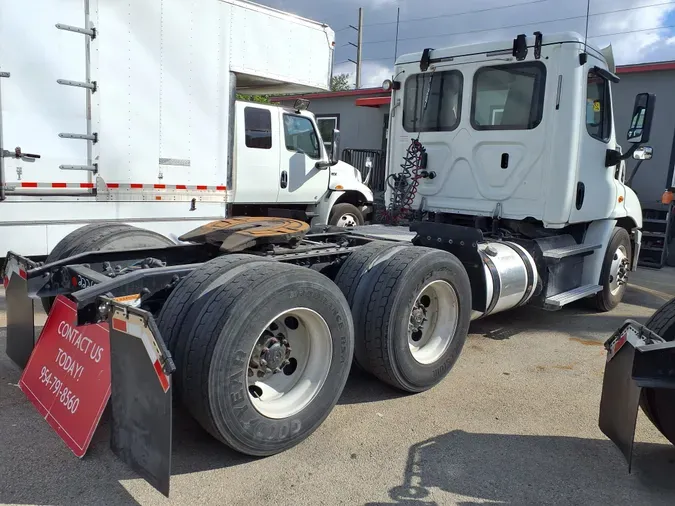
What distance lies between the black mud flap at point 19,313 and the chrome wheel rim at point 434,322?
2.55m

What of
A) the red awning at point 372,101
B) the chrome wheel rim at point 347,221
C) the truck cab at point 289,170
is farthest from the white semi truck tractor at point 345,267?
the red awning at point 372,101

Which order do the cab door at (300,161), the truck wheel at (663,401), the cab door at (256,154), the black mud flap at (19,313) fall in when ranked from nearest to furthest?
the truck wheel at (663,401), the black mud flap at (19,313), the cab door at (256,154), the cab door at (300,161)

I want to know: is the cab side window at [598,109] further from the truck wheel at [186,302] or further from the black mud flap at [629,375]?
the truck wheel at [186,302]

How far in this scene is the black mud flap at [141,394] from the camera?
252 centimetres

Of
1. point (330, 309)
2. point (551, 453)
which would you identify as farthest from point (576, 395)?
point (330, 309)

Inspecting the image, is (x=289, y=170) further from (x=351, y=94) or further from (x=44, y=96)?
(x=351, y=94)

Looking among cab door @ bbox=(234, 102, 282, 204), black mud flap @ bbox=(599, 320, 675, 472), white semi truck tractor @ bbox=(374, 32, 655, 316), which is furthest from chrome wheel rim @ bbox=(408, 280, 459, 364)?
cab door @ bbox=(234, 102, 282, 204)

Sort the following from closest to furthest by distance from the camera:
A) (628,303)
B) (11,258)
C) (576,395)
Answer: (11,258)
(576,395)
(628,303)

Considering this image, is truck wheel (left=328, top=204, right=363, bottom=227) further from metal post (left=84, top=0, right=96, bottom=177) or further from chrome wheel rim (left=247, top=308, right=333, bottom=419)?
chrome wheel rim (left=247, top=308, right=333, bottom=419)

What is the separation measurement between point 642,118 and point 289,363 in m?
4.35

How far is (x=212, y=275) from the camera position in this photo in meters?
3.11

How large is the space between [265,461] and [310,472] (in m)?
0.26

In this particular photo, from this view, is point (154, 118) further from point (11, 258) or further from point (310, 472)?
point (310, 472)

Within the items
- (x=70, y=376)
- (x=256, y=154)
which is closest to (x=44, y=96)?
(x=256, y=154)
